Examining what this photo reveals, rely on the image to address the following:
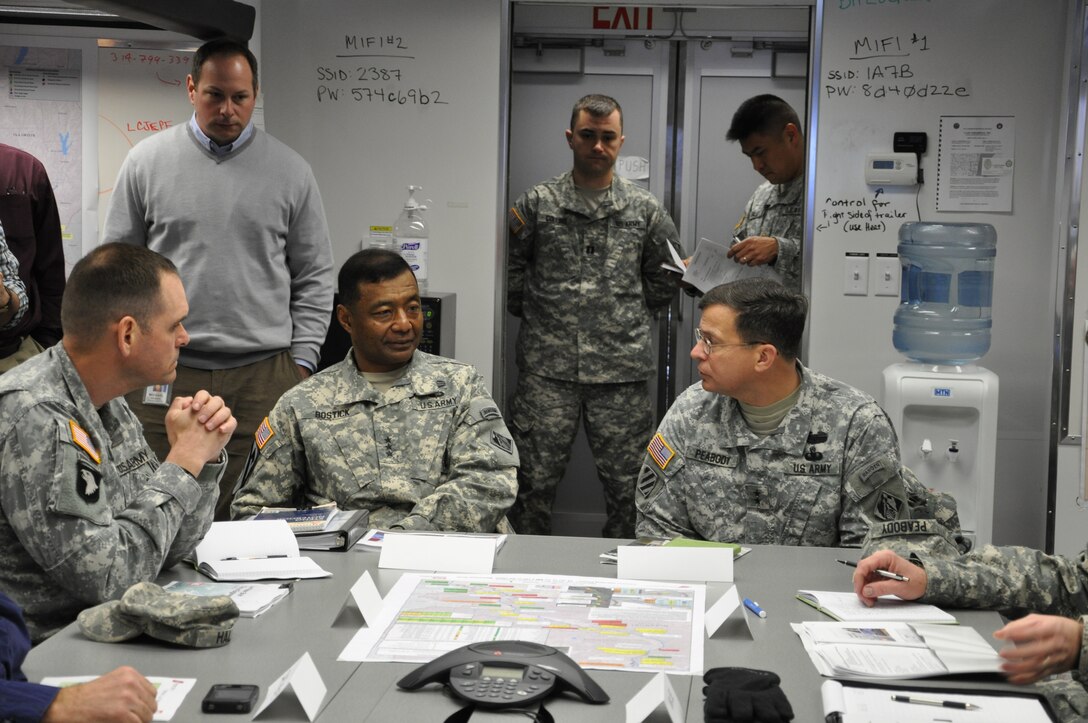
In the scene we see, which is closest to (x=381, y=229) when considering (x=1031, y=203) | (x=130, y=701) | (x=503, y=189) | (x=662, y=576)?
(x=503, y=189)

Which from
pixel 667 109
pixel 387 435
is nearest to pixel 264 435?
pixel 387 435

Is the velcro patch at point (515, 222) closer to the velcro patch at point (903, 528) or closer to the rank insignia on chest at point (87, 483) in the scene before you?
the velcro patch at point (903, 528)

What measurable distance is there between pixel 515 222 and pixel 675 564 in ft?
8.71

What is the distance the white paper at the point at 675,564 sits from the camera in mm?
2227

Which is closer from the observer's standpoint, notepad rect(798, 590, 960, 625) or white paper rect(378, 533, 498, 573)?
notepad rect(798, 590, 960, 625)

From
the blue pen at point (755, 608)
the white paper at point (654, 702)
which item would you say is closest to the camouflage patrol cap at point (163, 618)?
the white paper at point (654, 702)

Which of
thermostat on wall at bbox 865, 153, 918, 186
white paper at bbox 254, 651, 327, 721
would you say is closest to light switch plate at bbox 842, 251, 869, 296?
thermostat on wall at bbox 865, 153, 918, 186

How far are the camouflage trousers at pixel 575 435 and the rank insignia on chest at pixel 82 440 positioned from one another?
270 centimetres

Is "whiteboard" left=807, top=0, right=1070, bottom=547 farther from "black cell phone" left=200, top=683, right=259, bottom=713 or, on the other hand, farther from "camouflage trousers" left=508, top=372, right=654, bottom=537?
"black cell phone" left=200, top=683, right=259, bottom=713

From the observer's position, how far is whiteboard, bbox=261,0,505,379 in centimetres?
467

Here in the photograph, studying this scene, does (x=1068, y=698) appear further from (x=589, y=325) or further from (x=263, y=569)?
(x=589, y=325)

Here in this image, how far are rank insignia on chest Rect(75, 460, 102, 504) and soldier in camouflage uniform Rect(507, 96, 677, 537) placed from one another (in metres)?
2.75

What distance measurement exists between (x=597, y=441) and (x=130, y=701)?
3262 mm

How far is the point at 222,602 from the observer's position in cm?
185
